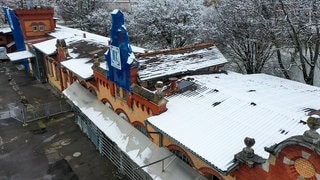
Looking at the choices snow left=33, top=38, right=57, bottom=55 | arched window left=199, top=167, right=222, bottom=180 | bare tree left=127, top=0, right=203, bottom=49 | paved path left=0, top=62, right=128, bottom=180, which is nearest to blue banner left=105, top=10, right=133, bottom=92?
paved path left=0, top=62, right=128, bottom=180

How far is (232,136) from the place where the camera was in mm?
10328

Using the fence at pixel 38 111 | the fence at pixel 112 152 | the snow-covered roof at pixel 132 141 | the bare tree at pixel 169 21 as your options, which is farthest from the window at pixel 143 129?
the bare tree at pixel 169 21

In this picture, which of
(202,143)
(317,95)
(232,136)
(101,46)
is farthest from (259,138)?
(101,46)

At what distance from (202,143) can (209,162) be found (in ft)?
3.70

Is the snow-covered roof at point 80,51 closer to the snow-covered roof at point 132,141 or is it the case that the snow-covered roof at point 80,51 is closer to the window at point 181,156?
the snow-covered roof at point 132,141

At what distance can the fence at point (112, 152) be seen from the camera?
14422mm

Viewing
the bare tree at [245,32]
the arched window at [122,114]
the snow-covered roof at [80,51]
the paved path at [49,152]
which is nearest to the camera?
the arched window at [122,114]

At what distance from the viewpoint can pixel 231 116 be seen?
11.6 m

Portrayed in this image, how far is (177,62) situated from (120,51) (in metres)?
4.61

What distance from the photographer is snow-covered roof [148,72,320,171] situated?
9859mm

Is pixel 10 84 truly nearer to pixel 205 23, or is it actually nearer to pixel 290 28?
pixel 205 23

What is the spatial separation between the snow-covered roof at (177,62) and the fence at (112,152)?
4.32m

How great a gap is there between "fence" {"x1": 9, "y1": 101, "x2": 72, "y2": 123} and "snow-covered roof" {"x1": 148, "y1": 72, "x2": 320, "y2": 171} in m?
13.2

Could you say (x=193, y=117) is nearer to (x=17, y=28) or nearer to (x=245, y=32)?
(x=245, y=32)
